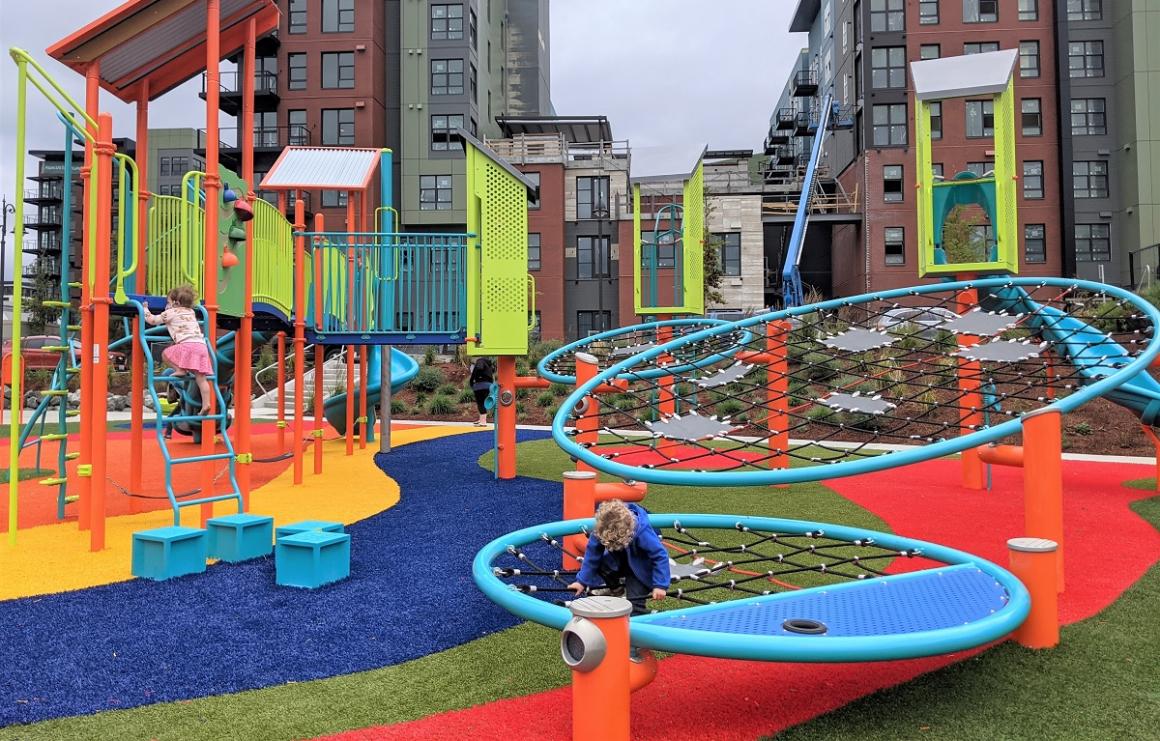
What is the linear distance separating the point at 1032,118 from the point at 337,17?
1195 inches

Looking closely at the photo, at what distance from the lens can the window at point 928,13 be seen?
3359 cm

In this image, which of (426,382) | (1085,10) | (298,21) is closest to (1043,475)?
(426,382)

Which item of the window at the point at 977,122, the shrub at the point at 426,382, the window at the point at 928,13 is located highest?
the window at the point at 928,13

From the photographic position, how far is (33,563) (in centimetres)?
623

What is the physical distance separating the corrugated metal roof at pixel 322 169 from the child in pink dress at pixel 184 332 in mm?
4401

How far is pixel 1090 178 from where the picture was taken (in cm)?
3369

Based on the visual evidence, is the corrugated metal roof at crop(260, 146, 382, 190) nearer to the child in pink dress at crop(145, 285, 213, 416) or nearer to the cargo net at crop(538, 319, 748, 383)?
the cargo net at crop(538, 319, 748, 383)

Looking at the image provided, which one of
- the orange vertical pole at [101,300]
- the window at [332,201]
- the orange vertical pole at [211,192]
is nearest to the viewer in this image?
the orange vertical pole at [101,300]

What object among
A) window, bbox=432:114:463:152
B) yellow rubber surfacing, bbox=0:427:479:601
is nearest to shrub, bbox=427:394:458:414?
yellow rubber surfacing, bbox=0:427:479:601

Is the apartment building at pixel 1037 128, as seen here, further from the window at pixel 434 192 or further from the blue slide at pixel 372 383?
the blue slide at pixel 372 383

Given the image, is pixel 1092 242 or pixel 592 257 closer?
pixel 1092 242

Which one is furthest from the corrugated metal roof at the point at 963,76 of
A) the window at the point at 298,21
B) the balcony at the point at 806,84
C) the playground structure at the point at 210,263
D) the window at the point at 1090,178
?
the balcony at the point at 806,84

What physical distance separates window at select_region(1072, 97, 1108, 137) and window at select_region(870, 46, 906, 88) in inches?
287

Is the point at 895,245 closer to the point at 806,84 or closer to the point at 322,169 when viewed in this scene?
the point at 806,84
